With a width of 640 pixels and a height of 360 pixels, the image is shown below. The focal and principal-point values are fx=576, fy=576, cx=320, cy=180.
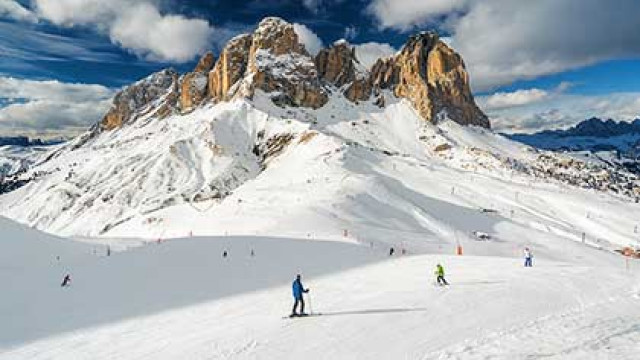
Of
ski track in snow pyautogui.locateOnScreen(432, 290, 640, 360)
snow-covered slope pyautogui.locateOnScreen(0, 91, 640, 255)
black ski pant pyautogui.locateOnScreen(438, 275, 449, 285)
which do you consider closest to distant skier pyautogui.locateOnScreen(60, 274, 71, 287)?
black ski pant pyautogui.locateOnScreen(438, 275, 449, 285)

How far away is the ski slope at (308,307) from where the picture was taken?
60.1 ft

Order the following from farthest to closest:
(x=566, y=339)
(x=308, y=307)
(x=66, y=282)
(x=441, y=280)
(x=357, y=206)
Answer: (x=357, y=206)
(x=66, y=282)
(x=441, y=280)
(x=308, y=307)
(x=566, y=339)

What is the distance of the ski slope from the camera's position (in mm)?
18312

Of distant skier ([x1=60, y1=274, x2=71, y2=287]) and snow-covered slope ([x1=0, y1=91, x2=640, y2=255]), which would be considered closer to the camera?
distant skier ([x1=60, y1=274, x2=71, y2=287])

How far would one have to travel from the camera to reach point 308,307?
25172 millimetres

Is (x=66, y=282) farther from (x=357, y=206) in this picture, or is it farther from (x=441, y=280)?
(x=357, y=206)

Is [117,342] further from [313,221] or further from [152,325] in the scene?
[313,221]

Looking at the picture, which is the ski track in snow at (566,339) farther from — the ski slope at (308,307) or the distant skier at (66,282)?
the distant skier at (66,282)

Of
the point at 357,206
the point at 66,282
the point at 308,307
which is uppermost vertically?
the point at 357,206

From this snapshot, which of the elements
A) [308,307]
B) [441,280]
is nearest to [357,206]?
[441,280]

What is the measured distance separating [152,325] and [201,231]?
55294 millimetres

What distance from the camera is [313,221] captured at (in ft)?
226

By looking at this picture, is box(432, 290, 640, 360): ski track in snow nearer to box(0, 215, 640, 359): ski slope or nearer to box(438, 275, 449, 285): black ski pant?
box(0, 215, 640, 359): ski slope

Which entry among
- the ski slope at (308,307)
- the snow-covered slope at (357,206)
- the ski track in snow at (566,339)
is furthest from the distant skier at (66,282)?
the snow-covered slope at (357,206)
